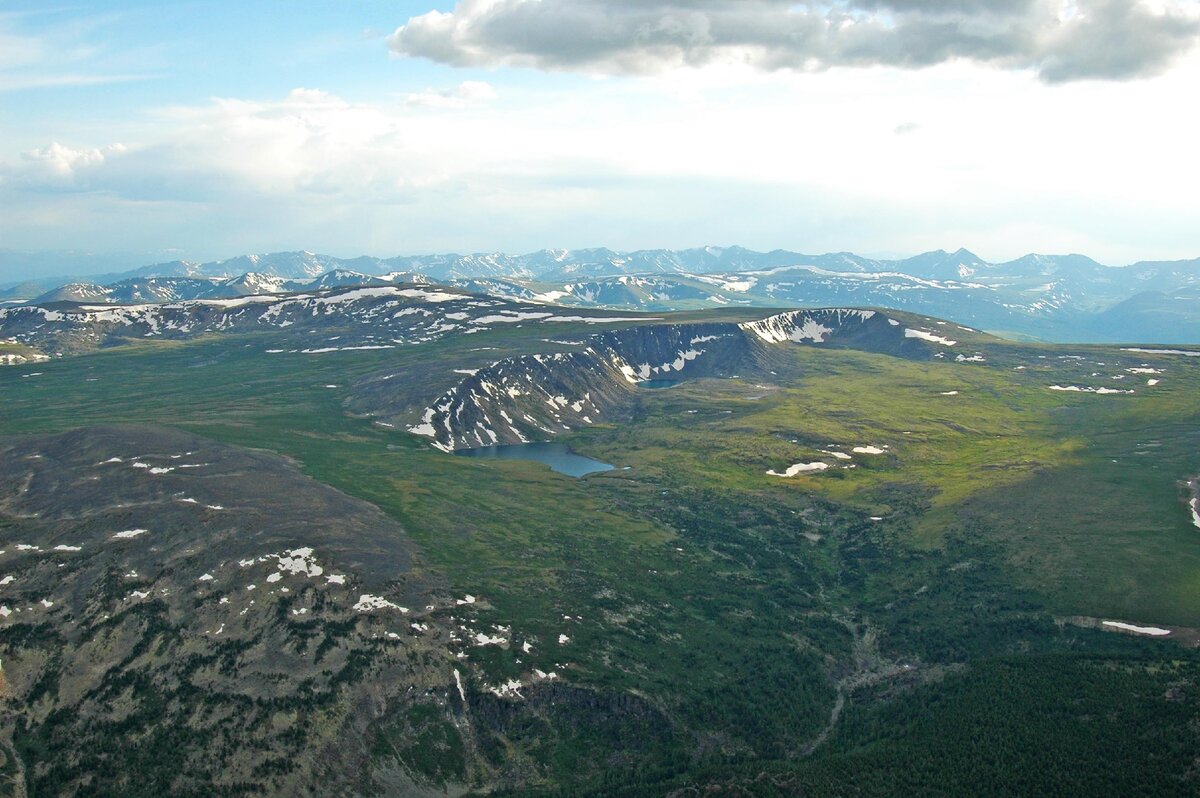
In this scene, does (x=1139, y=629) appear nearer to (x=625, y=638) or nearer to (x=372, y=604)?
(x=625, y=638)

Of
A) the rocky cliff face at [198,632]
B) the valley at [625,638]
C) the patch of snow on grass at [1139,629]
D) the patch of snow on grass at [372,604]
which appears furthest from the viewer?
the patch of snow on grass at [372,604]

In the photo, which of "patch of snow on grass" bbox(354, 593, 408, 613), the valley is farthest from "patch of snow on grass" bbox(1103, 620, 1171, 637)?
"patch of snow on grass" bbox(354, 593, 408, 613)

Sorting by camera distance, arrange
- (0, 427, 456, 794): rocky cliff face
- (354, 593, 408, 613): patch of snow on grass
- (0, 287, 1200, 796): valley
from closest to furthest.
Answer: (0, 287, 1200, 796): valley → (0, 427, 456, 794): rocky cliff face → (354, 593, 408, 613): patch of snow on grass

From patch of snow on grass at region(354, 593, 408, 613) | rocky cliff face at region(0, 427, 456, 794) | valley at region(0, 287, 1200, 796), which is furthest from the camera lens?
patch of snow on grass at region(354, 593, 408, 613)

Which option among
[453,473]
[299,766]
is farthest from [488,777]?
[453,473]

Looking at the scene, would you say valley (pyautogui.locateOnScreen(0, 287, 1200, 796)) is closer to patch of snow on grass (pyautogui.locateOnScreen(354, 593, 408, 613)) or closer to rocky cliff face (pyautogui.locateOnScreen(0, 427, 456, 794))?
rocky cliff face (pyautogui.locateOnScreen(0, 427, 456, 794))

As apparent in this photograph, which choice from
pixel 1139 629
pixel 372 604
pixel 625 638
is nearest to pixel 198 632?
pixel 372 604

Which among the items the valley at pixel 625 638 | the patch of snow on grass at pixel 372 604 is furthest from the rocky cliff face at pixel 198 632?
the valley at pixel 625 638

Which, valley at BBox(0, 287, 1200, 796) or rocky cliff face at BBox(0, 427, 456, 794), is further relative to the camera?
rocky cliff face at BBox(0, 427, 456, 794)

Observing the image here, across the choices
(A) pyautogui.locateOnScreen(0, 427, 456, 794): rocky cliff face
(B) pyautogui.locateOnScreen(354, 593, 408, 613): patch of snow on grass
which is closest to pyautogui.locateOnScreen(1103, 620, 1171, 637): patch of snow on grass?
(A) pyautogui.locateOnScreen(0, 427, 456, 794): rocky cliff face

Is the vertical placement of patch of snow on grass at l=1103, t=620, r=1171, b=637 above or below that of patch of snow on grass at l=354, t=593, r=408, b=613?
below

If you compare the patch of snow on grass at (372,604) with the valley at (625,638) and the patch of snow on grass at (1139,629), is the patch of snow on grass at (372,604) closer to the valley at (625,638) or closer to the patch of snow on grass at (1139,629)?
the valley at (625,638)
